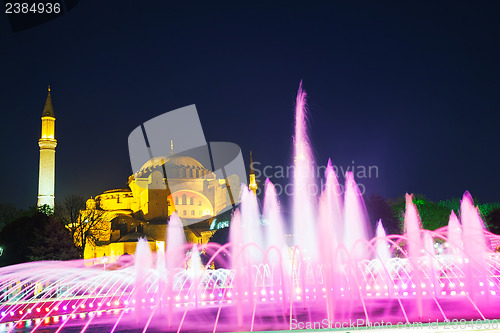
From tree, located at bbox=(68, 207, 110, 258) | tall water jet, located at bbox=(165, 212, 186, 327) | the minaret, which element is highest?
the minaret

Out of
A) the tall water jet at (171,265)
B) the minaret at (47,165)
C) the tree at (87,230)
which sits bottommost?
the tall water jet at (171,265)

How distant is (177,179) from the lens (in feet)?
218

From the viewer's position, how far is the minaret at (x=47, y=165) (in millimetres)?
47250

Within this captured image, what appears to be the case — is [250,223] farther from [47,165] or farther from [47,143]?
[47,143]

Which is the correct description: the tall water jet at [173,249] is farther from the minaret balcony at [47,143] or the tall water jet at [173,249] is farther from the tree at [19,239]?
the minaret balcony at [47,143]

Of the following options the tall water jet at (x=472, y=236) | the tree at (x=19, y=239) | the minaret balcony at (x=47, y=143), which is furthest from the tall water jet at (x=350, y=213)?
the minaret balcony at (x=47, y=143)

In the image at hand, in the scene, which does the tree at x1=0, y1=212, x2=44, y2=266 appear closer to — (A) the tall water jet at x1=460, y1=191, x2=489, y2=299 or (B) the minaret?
(B) the minaret

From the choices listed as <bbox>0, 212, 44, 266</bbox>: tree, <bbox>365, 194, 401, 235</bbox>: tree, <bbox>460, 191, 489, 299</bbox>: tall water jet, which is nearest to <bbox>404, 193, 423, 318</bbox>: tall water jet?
<bbox>460, 191, 489, 299</bbox>: tall water jet

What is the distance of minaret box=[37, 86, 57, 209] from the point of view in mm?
47250

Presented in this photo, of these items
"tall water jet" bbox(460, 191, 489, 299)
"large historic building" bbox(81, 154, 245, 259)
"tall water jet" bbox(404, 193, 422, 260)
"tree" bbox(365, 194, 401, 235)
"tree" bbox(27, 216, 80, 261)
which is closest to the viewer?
"tall water jet" bbox(460, 191, 489, 299)

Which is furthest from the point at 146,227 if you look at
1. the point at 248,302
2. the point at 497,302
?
the point at 497,302

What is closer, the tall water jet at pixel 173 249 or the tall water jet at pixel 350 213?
the tall water jet at pixel 173 249

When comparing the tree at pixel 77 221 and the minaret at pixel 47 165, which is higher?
the minaret at pixel 47 165

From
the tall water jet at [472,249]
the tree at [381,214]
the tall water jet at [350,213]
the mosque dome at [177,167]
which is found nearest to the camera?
the tall water jet at [472,249]
